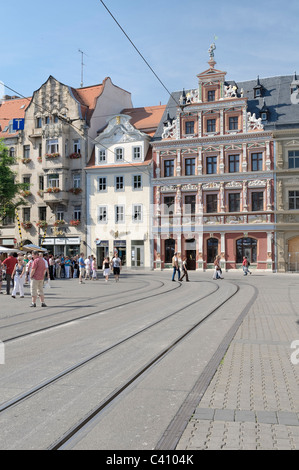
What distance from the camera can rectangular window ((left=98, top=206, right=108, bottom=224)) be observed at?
50.2 m

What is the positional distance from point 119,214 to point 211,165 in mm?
9841

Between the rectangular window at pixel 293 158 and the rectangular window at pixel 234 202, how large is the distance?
507 centimetres

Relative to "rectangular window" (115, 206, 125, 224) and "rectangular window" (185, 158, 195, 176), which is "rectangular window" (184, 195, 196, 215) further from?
"rectangular window" (115, 206, 125, 224)

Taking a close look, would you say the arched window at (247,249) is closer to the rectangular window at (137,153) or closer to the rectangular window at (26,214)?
the rectangular window at (137,153)

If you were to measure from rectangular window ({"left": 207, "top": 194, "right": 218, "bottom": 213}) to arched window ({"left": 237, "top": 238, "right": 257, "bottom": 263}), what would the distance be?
11.8ft

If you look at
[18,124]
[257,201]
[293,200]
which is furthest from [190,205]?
[18,124]

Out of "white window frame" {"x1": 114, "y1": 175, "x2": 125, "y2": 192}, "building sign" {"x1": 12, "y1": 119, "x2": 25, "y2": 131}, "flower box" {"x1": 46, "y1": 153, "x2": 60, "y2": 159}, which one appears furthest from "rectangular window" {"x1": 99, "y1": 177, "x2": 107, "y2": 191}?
"building sign" {"x1": 12, "y1": 119, "x2": 25, "y2": 131}

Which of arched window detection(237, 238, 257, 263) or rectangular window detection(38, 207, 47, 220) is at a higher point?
rectangular window detection(38, 207, 47, 220)

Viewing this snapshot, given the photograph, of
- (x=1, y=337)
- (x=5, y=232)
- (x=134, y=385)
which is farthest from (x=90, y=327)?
(x=5, y=232)

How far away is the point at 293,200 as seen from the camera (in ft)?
142

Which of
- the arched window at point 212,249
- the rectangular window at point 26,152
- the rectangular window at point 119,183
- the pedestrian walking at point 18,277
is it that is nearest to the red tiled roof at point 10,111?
the rectangular window at point 26,152

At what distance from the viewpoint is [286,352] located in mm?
8523

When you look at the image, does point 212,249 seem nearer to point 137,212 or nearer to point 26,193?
point 137,212

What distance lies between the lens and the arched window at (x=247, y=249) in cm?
4450
